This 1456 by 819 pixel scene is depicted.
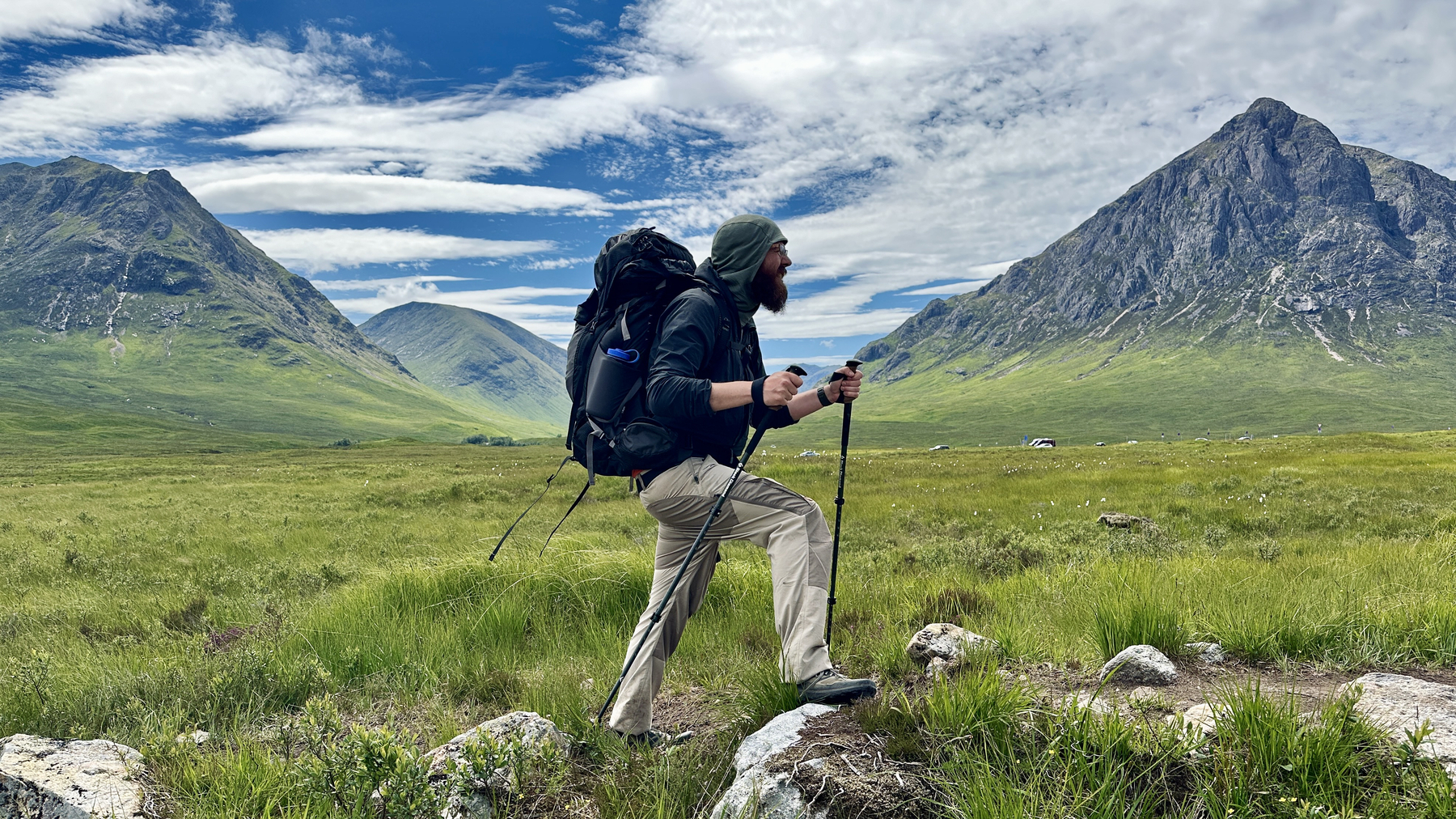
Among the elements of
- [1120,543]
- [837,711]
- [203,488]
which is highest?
[837,711]

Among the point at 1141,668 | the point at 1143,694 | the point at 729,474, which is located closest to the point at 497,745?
the point at 729,474

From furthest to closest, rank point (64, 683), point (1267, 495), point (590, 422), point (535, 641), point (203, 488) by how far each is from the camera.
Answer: point (203, 488) → point (1267, 495) → point (535, 641) → point (64, 683) → point (590, 422)

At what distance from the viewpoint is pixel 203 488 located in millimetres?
34219

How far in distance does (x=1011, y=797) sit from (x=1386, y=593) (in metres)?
5.25

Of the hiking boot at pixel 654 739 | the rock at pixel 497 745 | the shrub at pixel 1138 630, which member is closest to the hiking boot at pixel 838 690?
the hiking boot at pixel 654 739

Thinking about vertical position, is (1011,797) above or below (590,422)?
below

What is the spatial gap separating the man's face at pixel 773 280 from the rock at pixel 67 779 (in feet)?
14.1

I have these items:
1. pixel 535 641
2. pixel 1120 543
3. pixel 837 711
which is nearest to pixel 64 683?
pixel 535 641

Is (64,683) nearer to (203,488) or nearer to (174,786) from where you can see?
(174,786)

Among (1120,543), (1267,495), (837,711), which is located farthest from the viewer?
(1267,495)

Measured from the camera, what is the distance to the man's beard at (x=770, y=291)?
4.57 metres

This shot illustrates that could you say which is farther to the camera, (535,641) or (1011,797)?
(535,641)

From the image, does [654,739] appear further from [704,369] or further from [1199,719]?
[1199,719]

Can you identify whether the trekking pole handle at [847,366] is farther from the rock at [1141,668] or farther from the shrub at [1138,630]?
the shrub at [1138,630]
